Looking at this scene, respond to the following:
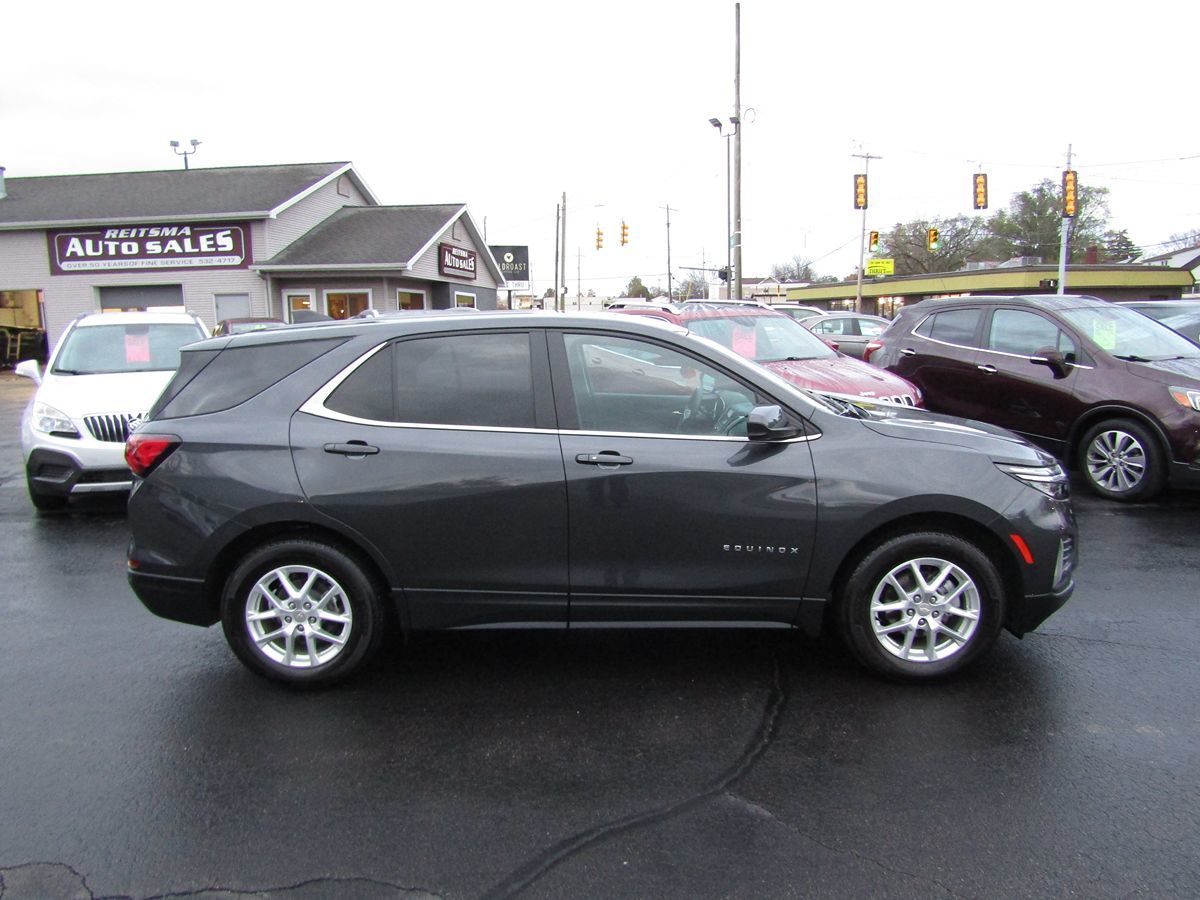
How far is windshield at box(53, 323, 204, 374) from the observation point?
7953 millimetres

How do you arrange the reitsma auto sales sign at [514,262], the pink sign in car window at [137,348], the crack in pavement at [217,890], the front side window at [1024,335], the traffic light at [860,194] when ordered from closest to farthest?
→ the crack in pavement at [217,890]
the front side window at [1024,335]
the pink sign in car window at [137,348]
the traffic light at [860,194]
the reitsma auto sales sign at [514,262]

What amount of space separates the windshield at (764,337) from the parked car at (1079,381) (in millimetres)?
1237

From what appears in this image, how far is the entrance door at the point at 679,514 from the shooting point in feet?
11.7

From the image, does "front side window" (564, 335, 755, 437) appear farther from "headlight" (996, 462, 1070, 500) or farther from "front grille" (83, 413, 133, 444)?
"front grille" (83, 413, 133, 444)

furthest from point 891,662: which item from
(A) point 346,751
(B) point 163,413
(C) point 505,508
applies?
(B) point 163,413

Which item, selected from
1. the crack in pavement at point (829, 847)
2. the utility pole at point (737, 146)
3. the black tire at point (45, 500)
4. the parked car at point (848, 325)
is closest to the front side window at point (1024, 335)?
the crack in pavement at point (829, 847)

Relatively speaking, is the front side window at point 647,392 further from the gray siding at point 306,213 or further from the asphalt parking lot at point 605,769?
the gray siding at point 306,213

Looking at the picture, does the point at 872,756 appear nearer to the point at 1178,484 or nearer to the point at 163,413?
the point at 163,413

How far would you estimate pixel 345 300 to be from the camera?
24500 millimetres

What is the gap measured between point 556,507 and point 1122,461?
5.88m

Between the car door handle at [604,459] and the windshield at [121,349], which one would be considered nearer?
the car door handle at [604,459]

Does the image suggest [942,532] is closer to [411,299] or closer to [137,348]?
[137,348]

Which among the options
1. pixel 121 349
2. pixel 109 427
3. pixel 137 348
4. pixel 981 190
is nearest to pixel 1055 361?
pixel 109 427

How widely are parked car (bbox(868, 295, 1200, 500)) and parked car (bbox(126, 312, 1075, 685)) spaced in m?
3.90
